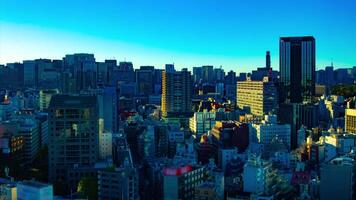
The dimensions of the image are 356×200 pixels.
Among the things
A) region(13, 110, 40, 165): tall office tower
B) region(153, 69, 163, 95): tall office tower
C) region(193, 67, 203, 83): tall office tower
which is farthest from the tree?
region(193, 67, 203, 83): tall office tower

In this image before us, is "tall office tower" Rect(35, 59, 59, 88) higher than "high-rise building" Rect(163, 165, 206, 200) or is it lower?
higher

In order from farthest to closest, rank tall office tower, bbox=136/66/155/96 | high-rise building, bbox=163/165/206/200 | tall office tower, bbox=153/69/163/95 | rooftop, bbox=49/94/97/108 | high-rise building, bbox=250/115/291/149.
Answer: tall office tower, bbox=136/66/155/96
tall office tower, bbox=153/69/163/95
high-rise building, bbox=250/115/291/149
rooftop, bbox=49/94/97/108
high-rise building, bbox=163/165/206/200

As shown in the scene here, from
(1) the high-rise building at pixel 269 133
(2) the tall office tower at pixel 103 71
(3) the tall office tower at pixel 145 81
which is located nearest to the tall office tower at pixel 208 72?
(3) the tall office tower at pixel 145 81

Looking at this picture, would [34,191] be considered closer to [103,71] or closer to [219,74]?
[103,71]

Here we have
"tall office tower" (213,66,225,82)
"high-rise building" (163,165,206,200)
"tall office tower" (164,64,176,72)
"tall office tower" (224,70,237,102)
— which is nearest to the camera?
"high-rise building" (163,165,206,200)

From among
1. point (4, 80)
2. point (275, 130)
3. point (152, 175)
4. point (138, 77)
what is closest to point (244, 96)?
point (275, 130)

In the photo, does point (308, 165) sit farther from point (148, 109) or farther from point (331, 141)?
point (148, 109)

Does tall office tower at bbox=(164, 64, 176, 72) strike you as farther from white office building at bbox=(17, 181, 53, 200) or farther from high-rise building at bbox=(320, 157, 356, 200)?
white office building at bbox=(17, 181, 53, 200)

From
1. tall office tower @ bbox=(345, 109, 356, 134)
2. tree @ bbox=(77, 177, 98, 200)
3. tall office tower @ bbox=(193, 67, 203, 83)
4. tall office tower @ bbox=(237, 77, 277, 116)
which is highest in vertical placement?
tall office tower @ bbox=(193, 67, 203, 83)
